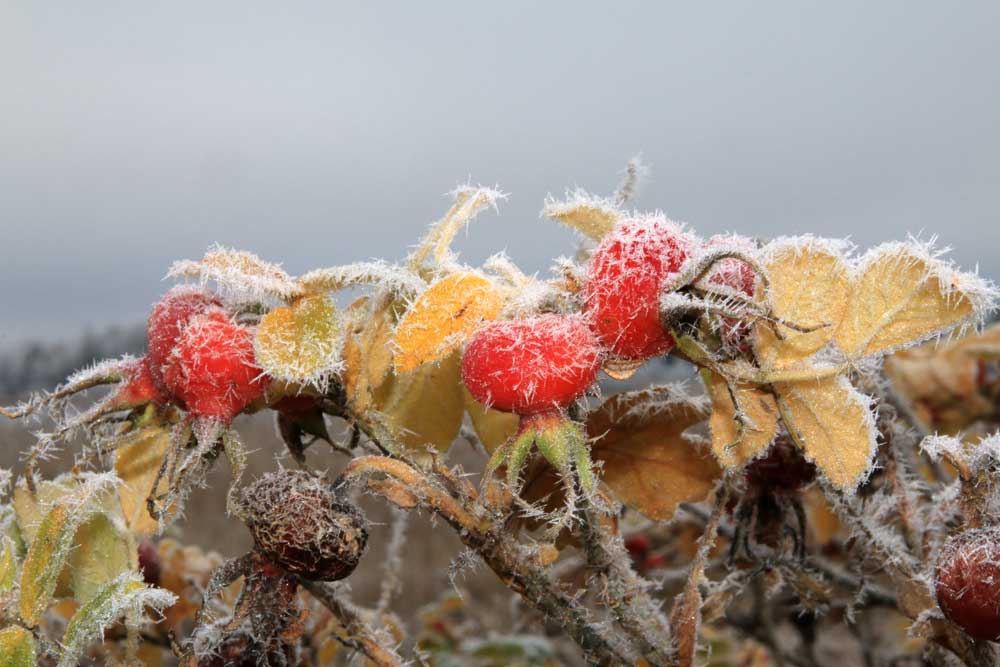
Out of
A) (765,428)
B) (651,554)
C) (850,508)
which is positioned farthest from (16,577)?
(651,554)

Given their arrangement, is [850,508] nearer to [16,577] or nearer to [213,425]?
[213,425]

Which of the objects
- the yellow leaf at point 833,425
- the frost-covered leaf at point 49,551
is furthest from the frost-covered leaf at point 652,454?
the frost-covered leaf at point 49,551

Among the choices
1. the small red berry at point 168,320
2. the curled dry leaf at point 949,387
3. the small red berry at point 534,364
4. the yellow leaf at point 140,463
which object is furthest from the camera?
the curled dry leaf at point 949,387

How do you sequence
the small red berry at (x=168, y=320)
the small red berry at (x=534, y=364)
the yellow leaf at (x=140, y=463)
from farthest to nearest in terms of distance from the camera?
the yellow leaf at (x=140, y=463) < the small red berry at (x=168, y=320) < the small red berry at (x=534, y=364)

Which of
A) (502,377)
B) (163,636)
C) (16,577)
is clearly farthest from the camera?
(163,636)

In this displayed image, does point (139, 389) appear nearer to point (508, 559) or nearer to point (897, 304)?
point (508, 559)

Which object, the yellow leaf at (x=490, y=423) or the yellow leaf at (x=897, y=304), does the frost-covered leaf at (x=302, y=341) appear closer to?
the yellow leaf at (x=490, y=423)

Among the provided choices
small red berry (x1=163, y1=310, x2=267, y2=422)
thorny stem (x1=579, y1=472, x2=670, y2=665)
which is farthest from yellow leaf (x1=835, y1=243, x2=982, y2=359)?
small red berry (x1=163, y1=310, x2=267, y2=422)
